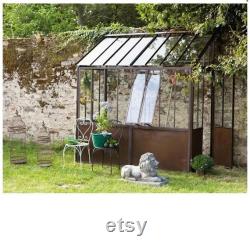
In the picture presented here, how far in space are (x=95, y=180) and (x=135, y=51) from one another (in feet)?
8.78

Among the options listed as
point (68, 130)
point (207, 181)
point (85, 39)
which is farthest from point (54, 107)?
point (207, 181)

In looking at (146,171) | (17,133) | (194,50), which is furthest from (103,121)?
(17,133)

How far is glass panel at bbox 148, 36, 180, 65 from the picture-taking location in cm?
927

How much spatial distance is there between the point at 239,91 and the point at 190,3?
1.83 m

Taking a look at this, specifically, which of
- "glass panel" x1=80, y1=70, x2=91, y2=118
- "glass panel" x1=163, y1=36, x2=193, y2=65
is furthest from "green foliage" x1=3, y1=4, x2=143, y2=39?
"glass panel" x1=163, y1=36, x2=193, y2=65

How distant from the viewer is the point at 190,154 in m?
8.84

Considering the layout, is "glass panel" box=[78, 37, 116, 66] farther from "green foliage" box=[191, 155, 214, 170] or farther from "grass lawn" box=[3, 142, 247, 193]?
"green foliage" box=[191, 155, 214, 170]

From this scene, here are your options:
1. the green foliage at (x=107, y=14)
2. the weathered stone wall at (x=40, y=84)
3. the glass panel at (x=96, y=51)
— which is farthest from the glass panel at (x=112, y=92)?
the green foliage at (x=107, y=14)

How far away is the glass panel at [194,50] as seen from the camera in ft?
30.5

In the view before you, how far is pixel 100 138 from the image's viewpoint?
29.6 ft

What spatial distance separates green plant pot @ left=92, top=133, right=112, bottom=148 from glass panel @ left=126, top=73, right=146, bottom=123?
64cm

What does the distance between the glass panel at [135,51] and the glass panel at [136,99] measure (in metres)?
0.33

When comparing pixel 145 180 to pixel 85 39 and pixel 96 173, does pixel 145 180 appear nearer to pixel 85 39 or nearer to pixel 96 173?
pixel 96 173

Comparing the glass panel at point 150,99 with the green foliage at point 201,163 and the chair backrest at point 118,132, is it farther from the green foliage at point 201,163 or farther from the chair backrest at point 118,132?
the green foliage at point 201,163
